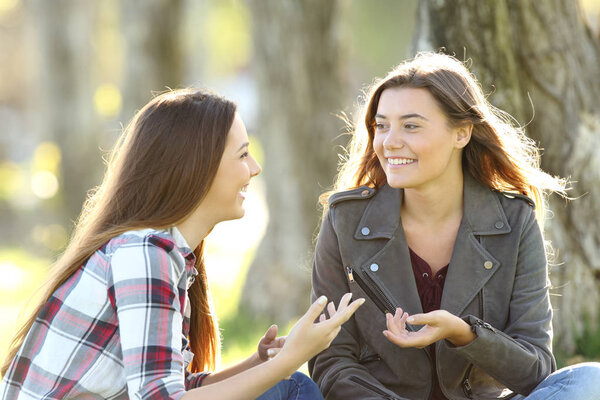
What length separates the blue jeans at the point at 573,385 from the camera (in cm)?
302

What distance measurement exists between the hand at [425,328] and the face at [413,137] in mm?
594

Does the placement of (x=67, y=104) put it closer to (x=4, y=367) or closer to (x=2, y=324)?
(x=2, y=324)

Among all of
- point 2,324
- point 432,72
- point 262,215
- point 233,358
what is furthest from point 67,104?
point 432,72

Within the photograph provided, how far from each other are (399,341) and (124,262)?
0.96m

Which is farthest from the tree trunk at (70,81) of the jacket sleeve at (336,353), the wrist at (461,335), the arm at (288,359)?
the arm at (288,359)

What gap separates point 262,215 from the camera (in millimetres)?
17281

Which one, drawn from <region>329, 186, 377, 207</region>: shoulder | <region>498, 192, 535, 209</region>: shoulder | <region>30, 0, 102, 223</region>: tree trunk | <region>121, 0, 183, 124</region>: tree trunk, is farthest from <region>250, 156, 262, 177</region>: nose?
<region>30, 0, 102, 223</region>: tree trunk

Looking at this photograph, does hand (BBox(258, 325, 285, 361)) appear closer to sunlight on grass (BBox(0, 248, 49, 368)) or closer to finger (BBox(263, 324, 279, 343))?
finger (BBox(263, 324, 279, 343))

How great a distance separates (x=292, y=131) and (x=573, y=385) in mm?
4697

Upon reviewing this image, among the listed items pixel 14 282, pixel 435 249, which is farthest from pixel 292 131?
pixel 14 282

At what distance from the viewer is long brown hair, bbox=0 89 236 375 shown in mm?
2943

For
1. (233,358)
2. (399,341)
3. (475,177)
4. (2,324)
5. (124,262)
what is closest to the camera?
(124,262)

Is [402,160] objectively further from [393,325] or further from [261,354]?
[261,354]

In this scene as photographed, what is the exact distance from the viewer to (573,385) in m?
3.03
